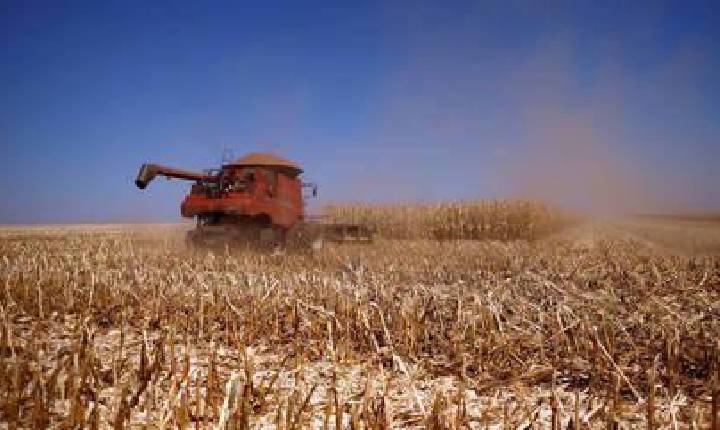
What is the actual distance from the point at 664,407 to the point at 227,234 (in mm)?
10927

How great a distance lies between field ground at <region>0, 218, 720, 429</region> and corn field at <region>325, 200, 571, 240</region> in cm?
1453

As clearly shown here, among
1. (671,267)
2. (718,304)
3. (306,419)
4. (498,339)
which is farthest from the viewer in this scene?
(671,267)

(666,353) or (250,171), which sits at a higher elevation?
(250,171)

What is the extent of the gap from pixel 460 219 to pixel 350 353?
1931 centimetres

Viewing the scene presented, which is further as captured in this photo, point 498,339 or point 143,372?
point 498,339

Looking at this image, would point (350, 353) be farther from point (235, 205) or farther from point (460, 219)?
point (460, 219)

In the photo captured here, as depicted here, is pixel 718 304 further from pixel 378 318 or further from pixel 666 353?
pixel 378 318

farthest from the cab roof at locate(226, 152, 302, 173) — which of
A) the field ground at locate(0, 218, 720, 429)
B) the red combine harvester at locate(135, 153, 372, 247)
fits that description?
the field ground at locate(0, 218, 720, 429)

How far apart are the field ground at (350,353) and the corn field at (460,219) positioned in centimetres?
1453

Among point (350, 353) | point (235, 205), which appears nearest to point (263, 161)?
point (235, 205)

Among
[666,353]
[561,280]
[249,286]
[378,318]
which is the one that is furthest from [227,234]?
[666,353]

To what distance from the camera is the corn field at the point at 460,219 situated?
2266 centimetres

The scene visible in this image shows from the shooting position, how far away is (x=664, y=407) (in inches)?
131

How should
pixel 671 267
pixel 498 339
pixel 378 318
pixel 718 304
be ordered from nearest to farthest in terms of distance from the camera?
pixel 498 339, pixel 378 318, pixel 718 304, pixel 671 267
